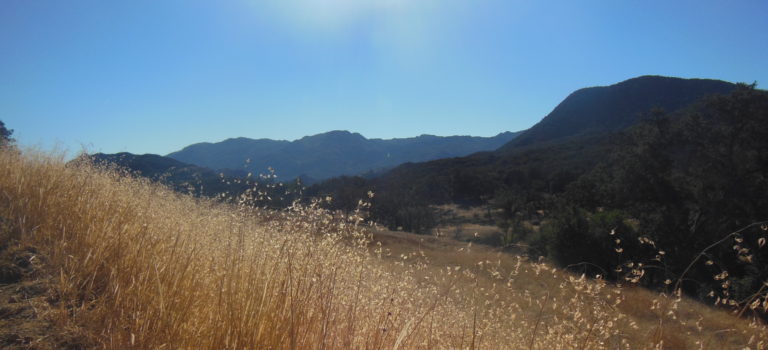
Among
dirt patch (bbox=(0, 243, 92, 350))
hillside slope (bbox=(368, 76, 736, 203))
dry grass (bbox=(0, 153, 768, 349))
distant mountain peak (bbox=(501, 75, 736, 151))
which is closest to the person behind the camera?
dirt patch (bbox=(0, 243, 92, 350))

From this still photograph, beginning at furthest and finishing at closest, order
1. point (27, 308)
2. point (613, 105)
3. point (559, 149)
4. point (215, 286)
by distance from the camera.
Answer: point (613, 105) < point (559, 149) < point (215, 286) < point (27, 308)

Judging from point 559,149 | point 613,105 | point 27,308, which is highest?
point 613,105

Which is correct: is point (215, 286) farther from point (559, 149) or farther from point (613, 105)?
point (613, 105)

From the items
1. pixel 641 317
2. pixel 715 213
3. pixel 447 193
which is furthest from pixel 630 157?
pixel 447 193

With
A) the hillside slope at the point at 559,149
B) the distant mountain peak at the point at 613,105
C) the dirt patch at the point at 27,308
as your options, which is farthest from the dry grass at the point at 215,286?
the distant mountain peak at the point at 613,105

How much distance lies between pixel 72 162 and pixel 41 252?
149 inches

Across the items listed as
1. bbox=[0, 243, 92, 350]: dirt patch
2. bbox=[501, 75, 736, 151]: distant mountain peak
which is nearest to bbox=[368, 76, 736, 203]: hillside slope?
bbox=[501, 75, 736, 151]: distant mountain peak

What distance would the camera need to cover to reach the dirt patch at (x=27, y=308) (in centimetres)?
174

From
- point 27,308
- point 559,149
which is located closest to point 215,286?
point 27,308

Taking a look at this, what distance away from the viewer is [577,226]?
1703 centimetres

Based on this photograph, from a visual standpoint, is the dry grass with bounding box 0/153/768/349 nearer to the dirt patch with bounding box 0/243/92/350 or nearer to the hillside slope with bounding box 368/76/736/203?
the dirt patch with bounding box 0/243/92/350

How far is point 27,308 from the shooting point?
2.01 meters

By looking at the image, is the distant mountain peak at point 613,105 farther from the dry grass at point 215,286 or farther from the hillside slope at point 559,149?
the dry grass at point 215,286

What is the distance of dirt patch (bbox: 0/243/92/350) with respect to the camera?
5.70ft
